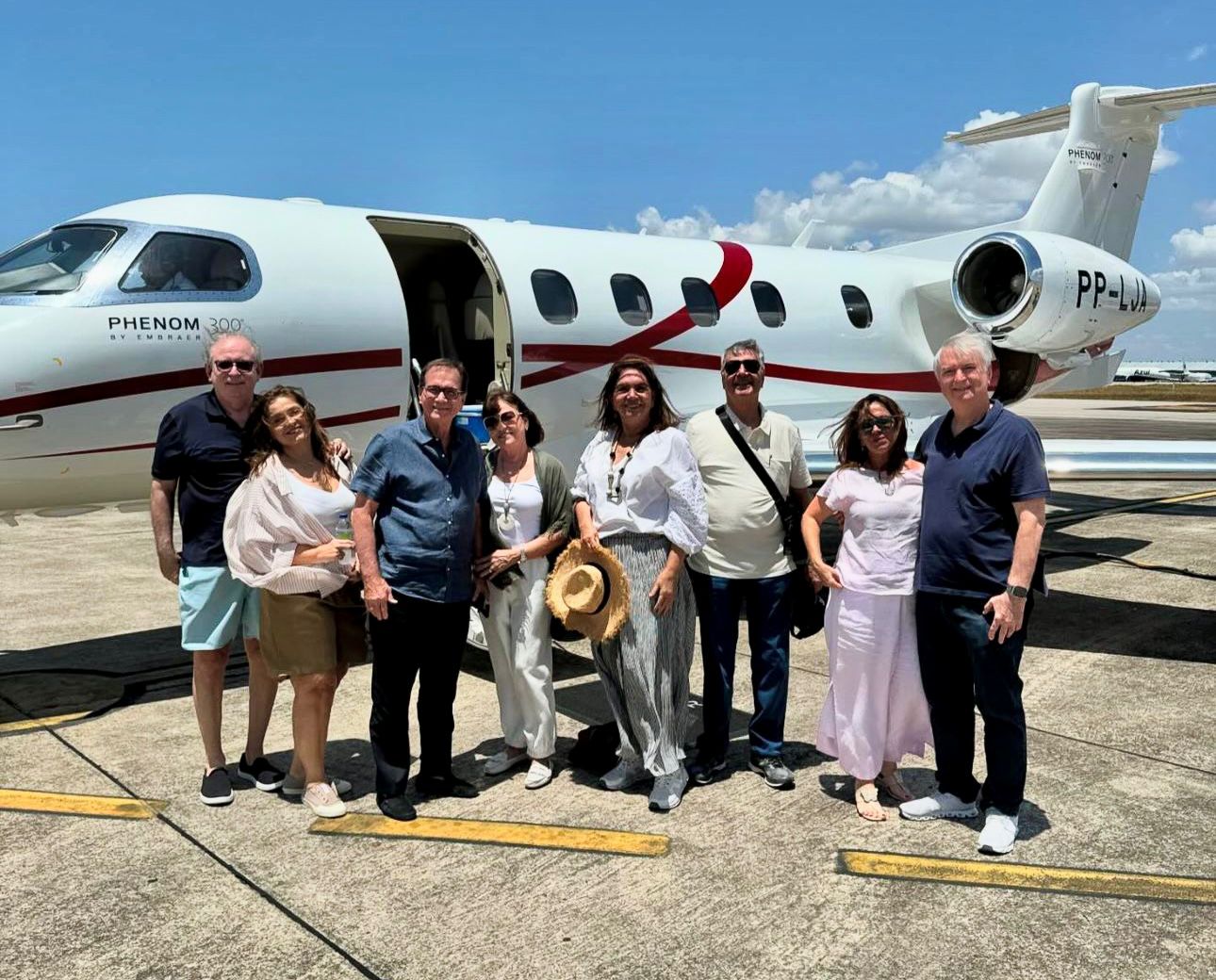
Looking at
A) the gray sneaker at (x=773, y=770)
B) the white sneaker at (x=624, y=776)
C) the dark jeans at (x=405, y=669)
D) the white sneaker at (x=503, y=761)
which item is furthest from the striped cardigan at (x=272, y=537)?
the gray sneaker at (x=773, y=770)

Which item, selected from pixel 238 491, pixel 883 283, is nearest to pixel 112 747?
pixel 238 491

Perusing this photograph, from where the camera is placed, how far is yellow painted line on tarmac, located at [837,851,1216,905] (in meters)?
3.85

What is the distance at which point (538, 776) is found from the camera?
498cm

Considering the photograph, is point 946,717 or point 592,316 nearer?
point 946,717

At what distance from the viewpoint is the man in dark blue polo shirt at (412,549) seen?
4477 millimetres

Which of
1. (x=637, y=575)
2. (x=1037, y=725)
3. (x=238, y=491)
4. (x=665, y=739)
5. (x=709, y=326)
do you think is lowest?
(x=1037, y=725)

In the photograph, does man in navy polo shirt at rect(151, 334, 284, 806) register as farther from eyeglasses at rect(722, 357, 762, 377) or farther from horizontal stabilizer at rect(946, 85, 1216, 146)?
horizontal stabilizer at rect(946, 85, 1216, 146)

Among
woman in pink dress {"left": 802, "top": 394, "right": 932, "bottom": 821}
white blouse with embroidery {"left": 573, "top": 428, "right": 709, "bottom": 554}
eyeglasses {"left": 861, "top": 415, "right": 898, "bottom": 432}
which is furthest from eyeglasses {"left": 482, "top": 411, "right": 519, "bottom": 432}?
eyeglasses {"left": 861, "top": 415, "right": 898, "bottom": 432}

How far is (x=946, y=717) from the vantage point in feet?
14.7

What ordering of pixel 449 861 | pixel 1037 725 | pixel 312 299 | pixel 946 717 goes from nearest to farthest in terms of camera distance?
1. pixel 449 861
2. pixel 946 717
3. pixel 1037 725
4. pixel 312 299

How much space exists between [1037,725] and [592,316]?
4.74 metres

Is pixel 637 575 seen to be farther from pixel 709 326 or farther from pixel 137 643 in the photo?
pixel 709 326

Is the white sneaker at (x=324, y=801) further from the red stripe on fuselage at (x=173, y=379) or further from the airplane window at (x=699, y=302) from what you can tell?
the airplane window at (x=699, y=302)

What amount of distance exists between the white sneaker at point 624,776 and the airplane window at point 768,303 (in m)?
6.17
